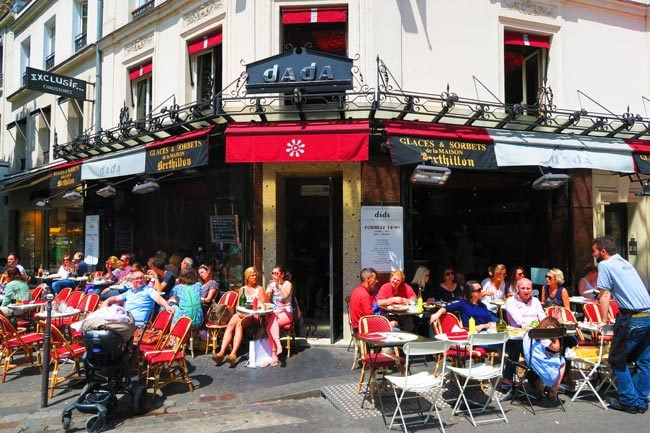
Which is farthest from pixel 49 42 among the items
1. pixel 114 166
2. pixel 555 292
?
pixel 555 292

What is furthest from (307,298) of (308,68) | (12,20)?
(12,20)

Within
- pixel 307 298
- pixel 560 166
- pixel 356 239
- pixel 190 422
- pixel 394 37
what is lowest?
pixel 190 422

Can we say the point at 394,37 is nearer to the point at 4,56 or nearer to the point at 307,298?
the point at 307,298

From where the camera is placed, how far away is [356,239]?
25.9ft

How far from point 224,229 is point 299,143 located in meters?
2.49

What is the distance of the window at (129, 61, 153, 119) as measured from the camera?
10883 mm

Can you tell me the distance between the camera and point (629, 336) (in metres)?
4.95

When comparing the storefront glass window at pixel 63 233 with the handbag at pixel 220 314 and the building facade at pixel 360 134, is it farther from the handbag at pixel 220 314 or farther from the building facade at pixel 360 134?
the handbag at pixel 220 314

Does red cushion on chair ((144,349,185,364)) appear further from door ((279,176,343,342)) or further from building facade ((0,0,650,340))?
door ((279,176,343,342))

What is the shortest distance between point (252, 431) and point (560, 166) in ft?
22.4

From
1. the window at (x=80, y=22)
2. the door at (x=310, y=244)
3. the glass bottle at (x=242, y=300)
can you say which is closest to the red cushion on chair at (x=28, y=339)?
the glass bottle at (x=242, y=300)

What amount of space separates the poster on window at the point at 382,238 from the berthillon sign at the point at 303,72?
2208mm

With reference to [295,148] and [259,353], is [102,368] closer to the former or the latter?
[259,353]

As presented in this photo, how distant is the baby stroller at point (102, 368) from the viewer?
458cm
